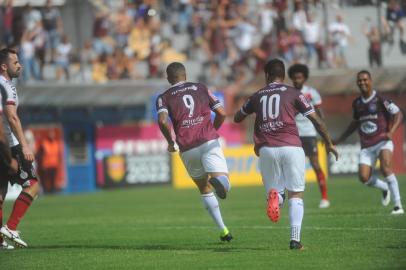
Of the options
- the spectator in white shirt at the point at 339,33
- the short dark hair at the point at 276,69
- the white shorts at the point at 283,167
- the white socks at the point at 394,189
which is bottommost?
the white socks at the point at 394,189

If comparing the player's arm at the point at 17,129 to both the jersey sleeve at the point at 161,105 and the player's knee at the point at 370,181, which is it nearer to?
the jersey sleeve at the point at 161,105

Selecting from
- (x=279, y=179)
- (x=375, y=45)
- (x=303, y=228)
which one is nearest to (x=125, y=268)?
(x=279, y=179)

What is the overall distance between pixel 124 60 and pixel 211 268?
90.8 feet

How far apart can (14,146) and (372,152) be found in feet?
22.4

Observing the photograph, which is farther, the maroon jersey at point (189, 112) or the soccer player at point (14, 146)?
the maroon jersey at point (189, 112)

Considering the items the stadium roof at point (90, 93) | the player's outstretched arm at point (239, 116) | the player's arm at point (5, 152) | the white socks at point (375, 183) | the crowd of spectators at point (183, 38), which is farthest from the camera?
the stadium roof at point (90, 93)

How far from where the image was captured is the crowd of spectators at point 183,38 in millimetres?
35188

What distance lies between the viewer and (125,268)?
1116 centimetres

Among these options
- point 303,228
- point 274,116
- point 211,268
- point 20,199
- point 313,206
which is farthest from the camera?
point 313,206

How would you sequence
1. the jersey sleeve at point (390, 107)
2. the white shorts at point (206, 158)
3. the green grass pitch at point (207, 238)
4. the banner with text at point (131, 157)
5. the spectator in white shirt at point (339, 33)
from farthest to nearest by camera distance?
the banner with text at point (131, 157), the spectator in white shirt at point (339, 33), the jersey sleeve at point (390, 107), the white shorts at point (206, 158), the green grass pitch at point (207, 238)

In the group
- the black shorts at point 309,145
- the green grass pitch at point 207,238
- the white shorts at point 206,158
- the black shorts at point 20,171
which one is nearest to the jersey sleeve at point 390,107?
the green grass pitch at point 207,238

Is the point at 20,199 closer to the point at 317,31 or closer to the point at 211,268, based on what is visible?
the point at 211,268

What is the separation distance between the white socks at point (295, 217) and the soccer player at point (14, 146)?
10.9 feet

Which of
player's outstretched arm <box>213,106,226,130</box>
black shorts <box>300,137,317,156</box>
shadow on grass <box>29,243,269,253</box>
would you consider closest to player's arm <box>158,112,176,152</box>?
player's outstretched arm <box>213,106,226,130</box>
